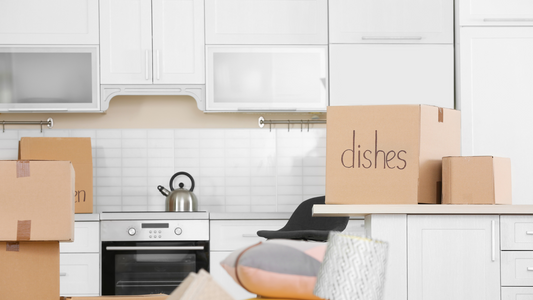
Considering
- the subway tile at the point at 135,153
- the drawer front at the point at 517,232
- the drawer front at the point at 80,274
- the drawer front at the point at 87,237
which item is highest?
the subway tile at the point at 135,153

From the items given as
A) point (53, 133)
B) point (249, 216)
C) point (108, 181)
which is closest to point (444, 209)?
point (249, 216)

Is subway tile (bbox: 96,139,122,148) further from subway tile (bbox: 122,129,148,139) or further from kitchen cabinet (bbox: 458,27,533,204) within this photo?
kitchen cabinet (bbox: 458,27,533,204)

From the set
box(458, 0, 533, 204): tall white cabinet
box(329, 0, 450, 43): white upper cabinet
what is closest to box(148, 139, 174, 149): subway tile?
box(329, 0, 450, 43): white upper cabinet

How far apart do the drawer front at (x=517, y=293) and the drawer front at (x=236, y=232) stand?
1.52 m

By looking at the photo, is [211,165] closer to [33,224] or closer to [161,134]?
[161,134]

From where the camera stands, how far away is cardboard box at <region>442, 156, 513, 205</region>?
5.26 feet

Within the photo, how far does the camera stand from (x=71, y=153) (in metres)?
3.19

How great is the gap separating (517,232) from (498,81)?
71.3 inches

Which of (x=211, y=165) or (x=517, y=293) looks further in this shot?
(x=211, y=165)

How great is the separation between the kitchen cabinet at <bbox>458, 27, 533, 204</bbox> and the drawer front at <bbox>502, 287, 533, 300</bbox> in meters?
1.63

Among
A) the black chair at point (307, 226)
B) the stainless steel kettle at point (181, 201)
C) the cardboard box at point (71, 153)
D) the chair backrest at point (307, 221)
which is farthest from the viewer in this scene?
the cardboard box at point (71, 153)

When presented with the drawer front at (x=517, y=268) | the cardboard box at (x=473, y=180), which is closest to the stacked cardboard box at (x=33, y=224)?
the cardboard box at (x=473, y=180)

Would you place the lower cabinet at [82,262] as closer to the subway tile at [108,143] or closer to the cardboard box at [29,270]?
the subway tile at [108,143]

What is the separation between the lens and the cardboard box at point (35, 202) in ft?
4.75
